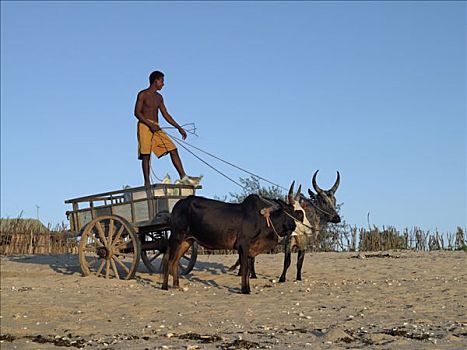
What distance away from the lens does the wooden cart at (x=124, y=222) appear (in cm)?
1334

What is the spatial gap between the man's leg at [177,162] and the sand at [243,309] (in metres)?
1.97

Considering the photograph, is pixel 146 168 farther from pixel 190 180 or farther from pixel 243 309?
pixel 243 309

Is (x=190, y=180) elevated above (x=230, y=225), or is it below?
above

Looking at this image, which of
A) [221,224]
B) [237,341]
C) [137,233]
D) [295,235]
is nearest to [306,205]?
[295,235]

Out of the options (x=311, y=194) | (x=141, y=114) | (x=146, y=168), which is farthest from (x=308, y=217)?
(x=141, y=114)

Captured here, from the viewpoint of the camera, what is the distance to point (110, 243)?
44.1 ft

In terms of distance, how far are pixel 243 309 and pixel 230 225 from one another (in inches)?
94.4

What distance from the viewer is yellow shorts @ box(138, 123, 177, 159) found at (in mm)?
13336

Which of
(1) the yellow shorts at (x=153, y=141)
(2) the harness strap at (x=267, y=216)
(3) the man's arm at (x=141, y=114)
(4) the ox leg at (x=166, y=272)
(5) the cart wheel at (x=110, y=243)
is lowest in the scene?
(4) the ox leg at (x=166, y=272)

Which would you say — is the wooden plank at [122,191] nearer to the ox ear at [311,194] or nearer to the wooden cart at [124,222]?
the wooden cart at [124,222]

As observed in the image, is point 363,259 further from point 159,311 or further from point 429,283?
point 159,311

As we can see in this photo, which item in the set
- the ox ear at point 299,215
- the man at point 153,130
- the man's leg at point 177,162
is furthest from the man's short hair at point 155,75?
the ox ear at point 299,215

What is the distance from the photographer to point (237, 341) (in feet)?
25.5

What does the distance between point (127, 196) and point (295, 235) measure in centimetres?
317
